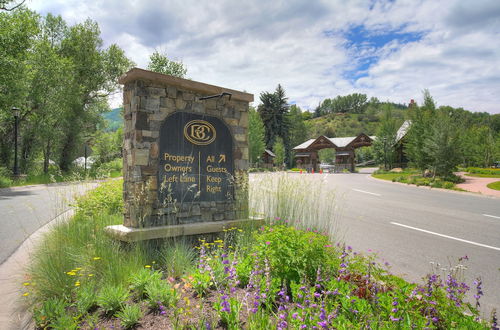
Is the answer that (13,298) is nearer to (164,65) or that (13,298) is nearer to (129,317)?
(129,317)

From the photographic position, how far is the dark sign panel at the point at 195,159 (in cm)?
491

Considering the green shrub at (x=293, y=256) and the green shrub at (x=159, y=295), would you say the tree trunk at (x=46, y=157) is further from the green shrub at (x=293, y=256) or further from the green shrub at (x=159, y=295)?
the green shrub at (x=293, y=256)

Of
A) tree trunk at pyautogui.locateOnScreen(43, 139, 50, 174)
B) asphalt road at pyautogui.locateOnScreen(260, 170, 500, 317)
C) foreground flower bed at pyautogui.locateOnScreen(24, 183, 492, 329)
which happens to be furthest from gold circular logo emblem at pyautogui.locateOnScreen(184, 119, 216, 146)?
tree trunk at pyautogui.locateOnScreen(43, 139, 50, 174)

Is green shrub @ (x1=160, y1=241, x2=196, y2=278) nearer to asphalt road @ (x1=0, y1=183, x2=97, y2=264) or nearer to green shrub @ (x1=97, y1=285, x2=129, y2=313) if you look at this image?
green shrub @ (x1=97, y1=285, x2=129, y2=313)

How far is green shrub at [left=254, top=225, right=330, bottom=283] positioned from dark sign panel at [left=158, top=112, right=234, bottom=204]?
6.00ft

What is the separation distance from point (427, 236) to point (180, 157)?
5.60m

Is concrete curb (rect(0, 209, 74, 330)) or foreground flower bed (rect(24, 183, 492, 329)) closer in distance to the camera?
foreground flower bed (rect(24, 183, 492, 329))

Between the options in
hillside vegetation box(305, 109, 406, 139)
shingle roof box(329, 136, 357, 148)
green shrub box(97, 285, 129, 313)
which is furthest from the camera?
hillside vegetation box(305, 109, 406, 139)

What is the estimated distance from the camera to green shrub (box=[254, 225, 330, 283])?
10.0ft

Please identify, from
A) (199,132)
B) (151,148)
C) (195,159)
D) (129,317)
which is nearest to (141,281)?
(129,317)

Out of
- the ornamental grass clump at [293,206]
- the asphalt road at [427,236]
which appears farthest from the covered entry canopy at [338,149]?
the ornamental grass clump at [293,206]

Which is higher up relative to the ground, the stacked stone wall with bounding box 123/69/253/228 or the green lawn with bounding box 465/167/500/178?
the stacked stone wall with bounding box 123/69/253/228

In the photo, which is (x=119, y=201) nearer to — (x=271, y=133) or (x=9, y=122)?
(x=9, y=122)

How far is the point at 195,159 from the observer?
17.1 feet
